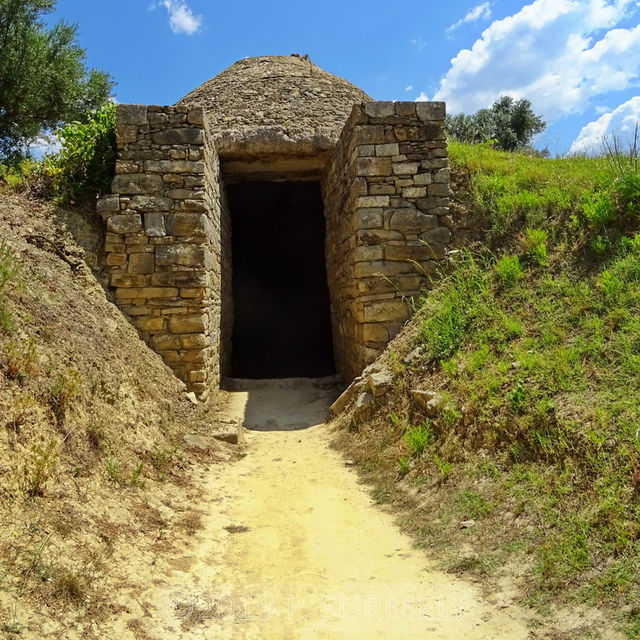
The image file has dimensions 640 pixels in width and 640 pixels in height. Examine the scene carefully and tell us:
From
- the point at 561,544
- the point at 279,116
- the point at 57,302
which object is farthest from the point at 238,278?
the point at 561,544

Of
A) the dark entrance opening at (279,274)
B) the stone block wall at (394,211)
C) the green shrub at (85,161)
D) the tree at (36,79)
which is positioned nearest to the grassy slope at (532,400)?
the stone block wall at (394,211)

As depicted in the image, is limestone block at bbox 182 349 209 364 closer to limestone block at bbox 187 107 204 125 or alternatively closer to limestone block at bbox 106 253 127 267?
limestone block at bbox 106 253 127 267

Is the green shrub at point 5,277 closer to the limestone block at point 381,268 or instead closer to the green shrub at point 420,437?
the green shrub at point 420,437

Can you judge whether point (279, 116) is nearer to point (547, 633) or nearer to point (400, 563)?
point (400, 563)

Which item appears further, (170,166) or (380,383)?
(170,166)

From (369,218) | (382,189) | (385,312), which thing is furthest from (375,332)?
(382,189)

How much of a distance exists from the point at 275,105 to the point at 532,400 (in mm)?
7463

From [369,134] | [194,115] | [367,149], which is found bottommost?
[367,149]

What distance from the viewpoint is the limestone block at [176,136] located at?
6.53 m

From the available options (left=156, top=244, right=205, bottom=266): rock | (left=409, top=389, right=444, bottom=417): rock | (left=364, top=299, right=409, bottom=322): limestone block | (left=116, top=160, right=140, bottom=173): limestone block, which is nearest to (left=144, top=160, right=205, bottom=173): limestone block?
(left=116, top=160, right=140, bottom=173): limestone block

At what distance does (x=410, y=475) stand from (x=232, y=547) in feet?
5.78

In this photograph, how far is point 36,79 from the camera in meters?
11.6

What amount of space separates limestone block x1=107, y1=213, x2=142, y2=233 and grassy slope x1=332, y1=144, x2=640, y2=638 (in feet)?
12.0

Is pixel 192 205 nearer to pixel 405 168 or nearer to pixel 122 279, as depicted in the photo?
pixel 122 279
